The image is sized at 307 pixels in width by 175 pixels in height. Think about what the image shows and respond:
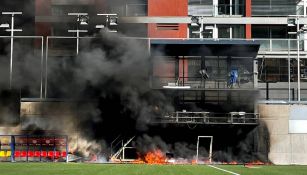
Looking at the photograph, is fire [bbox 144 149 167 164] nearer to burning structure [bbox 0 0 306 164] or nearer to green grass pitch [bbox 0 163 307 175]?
burning structure [bbox 0 0 306 164]

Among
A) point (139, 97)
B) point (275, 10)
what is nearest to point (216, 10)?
point (275, 10)

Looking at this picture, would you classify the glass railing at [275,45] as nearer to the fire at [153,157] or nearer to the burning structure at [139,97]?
the burning structure at [139,97]

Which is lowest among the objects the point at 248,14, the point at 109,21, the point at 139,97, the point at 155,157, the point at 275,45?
the point at 155,157

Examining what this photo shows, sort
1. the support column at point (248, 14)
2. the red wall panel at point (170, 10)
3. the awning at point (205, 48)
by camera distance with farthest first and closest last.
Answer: the support column at point (248, 14)
the red wall panel at point (170, 10)
the awning at point (205, 48)

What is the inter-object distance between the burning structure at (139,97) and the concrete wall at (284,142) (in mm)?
53

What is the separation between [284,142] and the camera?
30.6 m

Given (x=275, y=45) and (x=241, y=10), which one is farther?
(x=241, y=10)

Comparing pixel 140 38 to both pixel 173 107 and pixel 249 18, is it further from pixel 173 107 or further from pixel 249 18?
pixel 249 18

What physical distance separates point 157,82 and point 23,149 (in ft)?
25.6

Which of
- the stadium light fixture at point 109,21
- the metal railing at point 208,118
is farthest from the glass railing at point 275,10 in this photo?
the stadium light fixture at point 109,21

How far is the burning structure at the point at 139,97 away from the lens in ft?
99.2

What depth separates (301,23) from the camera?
44.0 m

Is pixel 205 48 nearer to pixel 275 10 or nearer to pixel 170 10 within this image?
pixel 170 10

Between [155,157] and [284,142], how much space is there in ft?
22.7
